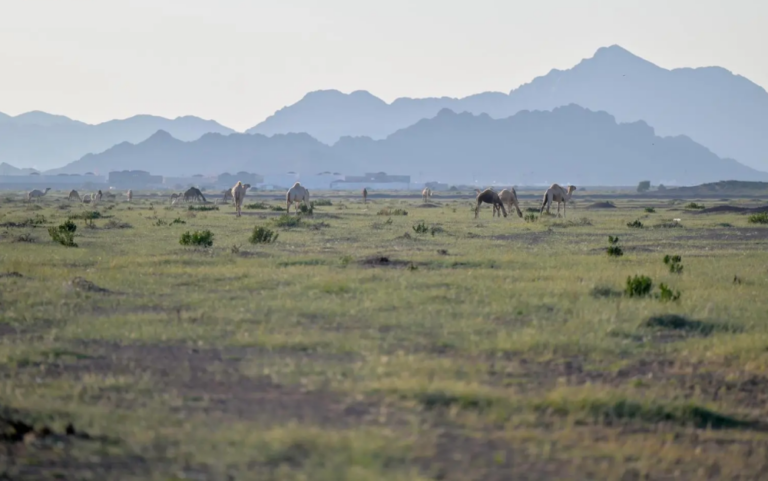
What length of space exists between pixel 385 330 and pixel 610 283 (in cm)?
657

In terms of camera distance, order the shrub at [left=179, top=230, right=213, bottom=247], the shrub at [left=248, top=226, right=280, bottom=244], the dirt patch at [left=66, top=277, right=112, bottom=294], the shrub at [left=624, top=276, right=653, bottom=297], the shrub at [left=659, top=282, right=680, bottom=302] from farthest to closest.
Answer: the shrub at [left=248, top=226, right=280, bottom=244]
the shrub at [left=179, top=230, right=213, bottom=247]
the shrub at [left=624, top=276, right=653, bottom=297]
the dirt patch at [left=66, top=277, right=112, bottom=294]
the shrub at [left=659, top=282, right=680, bottom=302]

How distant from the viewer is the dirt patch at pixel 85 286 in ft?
53.7

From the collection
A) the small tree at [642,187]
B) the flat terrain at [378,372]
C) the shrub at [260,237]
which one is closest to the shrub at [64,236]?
the shrub at [260,237]

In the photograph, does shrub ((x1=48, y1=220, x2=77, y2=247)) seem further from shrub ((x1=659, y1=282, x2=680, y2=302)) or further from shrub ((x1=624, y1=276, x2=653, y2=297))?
shrub ((x1=659, y1=282, x2=680, y2=302))

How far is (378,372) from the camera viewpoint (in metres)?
10.3

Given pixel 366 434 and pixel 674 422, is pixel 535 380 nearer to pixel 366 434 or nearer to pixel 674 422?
pixel 674 422

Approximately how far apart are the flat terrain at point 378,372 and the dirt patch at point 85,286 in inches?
2.0

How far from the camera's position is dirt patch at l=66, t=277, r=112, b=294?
16375 mm

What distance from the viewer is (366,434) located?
8.12 metres

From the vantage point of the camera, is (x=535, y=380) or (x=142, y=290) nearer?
(x=535, y=380)

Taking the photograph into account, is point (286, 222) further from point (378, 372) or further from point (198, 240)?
point (378, 372)

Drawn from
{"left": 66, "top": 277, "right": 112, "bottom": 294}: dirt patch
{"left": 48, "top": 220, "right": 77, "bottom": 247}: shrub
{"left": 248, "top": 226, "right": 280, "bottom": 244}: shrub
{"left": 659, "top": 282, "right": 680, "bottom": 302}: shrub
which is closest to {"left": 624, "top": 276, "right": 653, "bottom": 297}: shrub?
{"left": 659, "top": 282, "right": 680, "bottom": 302}: shrub

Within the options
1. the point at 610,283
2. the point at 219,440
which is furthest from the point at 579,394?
the point at 610,283

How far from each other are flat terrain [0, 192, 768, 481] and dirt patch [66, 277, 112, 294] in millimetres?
50
